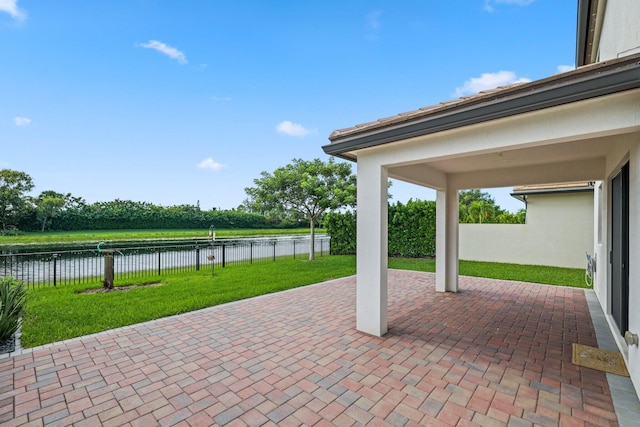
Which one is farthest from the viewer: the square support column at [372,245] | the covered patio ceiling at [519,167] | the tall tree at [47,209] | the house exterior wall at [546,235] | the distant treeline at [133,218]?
the distant treeline at [133,218]

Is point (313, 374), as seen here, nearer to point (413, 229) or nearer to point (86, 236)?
point (413, 229)

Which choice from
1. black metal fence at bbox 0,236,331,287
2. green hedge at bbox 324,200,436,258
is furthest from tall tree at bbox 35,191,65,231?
green hedge at bbox 324,200,436,258

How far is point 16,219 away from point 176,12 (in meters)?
31.7

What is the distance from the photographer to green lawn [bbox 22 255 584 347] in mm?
5004

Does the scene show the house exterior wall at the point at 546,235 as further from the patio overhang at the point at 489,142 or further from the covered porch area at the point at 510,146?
the patio overhang at the point at 489,142

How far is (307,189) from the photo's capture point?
13664mm

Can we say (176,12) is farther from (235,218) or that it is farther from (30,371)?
(235,218)

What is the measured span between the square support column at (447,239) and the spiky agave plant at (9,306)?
27.5 ft

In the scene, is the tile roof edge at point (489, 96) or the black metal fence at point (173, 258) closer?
the tile roof edge at point (489, 96)

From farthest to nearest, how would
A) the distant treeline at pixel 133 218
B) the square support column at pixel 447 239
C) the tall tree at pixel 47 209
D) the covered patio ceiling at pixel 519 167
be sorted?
1. the distant treeline at pixel 133 218
2. the tall tree at pixel 47 209
3. the square support column at pixel 447 239
4. the covered patio ceiling at pixel 519 167

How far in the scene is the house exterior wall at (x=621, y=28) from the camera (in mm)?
3271

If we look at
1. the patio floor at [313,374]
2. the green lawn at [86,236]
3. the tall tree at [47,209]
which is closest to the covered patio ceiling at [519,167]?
the patio floor at [313,374]

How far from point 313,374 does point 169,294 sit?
5236mm

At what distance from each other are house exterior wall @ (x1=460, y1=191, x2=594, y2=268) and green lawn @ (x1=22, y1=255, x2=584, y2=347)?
0.78 m
